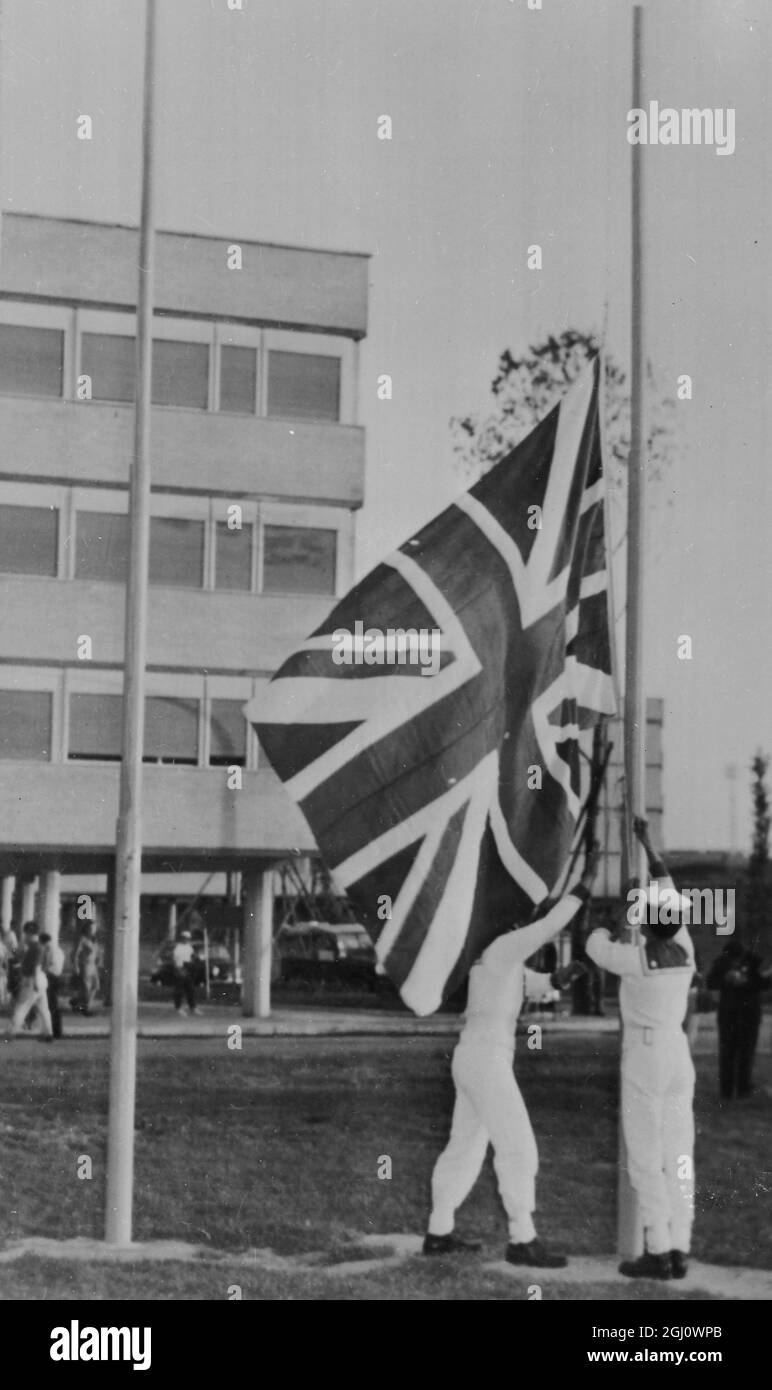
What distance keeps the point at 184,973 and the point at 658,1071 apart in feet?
8.75

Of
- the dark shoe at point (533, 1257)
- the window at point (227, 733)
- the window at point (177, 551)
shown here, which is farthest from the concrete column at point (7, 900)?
the dark shoe at point (533, 1257)

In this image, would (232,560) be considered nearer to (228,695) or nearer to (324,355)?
(228,695)

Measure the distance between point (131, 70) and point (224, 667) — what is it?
3.35 metres

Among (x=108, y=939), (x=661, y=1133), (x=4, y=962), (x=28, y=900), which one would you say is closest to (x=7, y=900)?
(x=28, y=900)

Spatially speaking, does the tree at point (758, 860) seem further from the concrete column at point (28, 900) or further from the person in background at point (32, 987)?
the concrete column at point (28, 900)

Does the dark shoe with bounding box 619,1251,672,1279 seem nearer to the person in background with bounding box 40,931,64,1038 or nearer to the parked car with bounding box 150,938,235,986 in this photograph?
the parked car with bounding box 150,938,235,986

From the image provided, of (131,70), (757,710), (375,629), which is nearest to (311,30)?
(131,70)

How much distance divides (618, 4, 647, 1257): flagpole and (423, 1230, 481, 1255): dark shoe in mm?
761

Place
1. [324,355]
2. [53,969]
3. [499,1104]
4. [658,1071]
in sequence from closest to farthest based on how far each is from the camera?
[658,1071] < [499,1104] < [53,969] < [324,355]

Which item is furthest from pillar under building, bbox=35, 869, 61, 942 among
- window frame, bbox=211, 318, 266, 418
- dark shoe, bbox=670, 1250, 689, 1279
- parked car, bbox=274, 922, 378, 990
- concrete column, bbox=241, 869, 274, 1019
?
dark shoe, bbox=670, 1250, 689, 1279

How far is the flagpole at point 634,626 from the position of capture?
28.6ft

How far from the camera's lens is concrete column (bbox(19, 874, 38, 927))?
33.0 ft

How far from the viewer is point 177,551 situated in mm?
10156
